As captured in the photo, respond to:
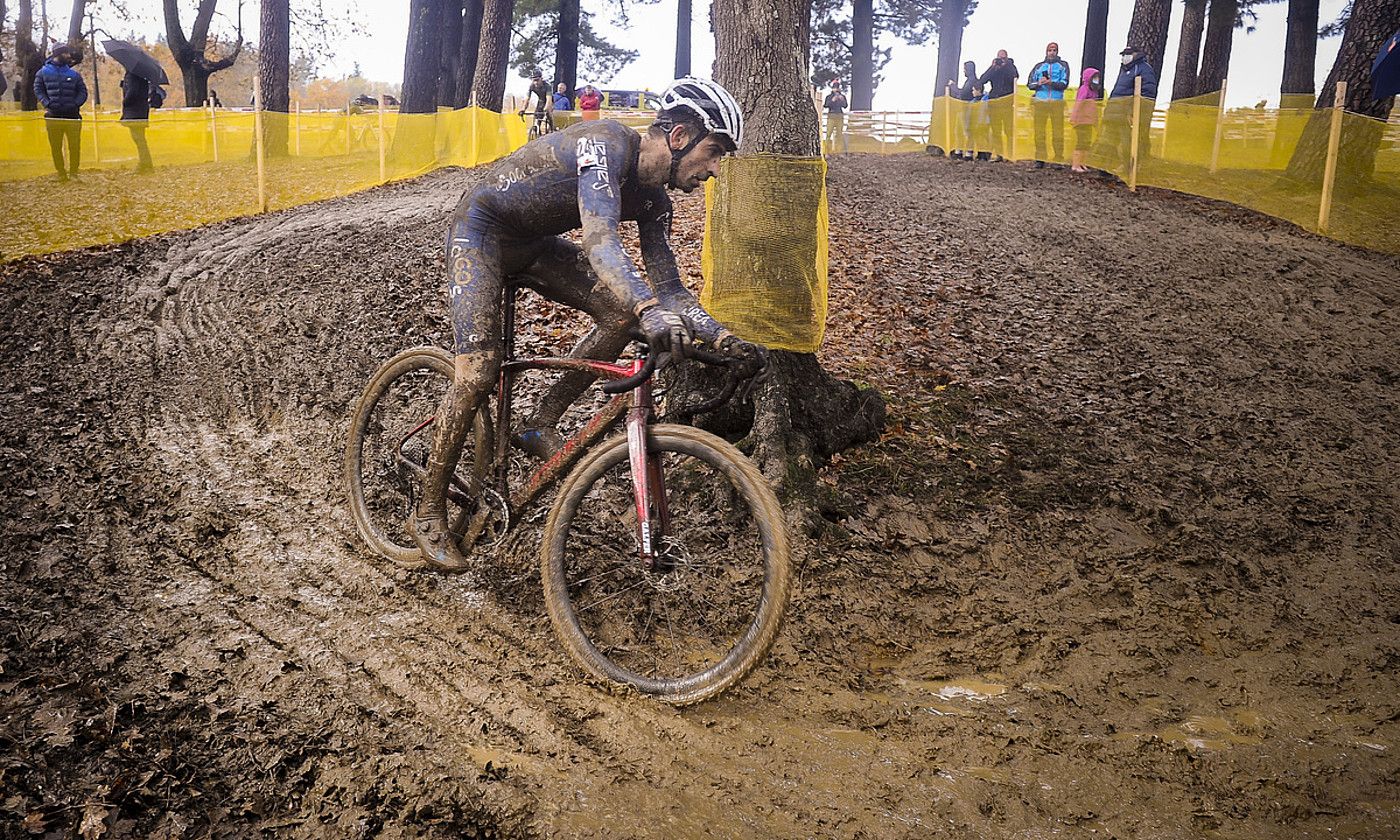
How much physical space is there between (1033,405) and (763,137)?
8.23ft

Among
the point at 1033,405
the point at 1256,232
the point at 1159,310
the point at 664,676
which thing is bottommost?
the point at 664,676

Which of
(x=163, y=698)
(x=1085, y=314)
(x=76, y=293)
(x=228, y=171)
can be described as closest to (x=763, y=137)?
(x=1085, y=314)

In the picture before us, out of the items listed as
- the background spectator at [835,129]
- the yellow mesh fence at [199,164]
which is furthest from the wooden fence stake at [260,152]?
the background spectator at [835,129]

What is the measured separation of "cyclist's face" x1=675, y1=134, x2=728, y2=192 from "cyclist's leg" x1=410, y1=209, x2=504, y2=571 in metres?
0.84

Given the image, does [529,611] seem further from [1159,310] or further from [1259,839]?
[1159,310]

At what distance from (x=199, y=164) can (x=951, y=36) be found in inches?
1448

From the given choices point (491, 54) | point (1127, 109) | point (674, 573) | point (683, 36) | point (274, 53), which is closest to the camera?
point (674, 573)

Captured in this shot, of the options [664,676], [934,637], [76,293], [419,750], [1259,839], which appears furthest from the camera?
[76,293]

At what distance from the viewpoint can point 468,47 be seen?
25422mm

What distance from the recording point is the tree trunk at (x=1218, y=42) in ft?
69.7

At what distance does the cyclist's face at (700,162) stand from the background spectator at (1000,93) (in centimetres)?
1661

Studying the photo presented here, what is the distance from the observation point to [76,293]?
9.00 metres

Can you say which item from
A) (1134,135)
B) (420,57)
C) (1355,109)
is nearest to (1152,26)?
(1134,135)

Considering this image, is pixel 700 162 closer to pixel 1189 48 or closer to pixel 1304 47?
pixel 1304 47
